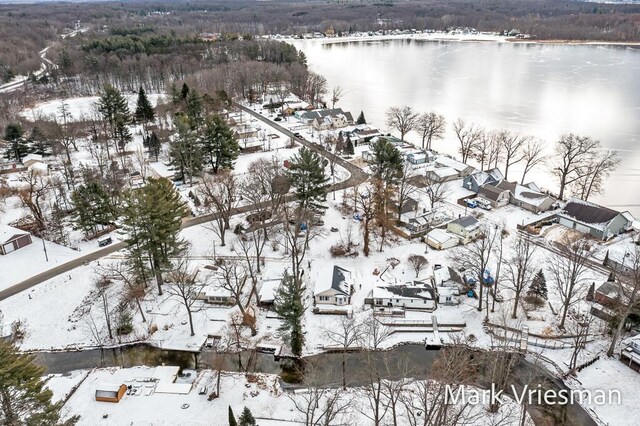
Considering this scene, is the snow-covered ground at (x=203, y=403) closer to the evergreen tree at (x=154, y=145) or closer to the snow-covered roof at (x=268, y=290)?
the snow-covered roof at (x=268, y=290)

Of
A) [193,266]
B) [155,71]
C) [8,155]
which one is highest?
[155,71]

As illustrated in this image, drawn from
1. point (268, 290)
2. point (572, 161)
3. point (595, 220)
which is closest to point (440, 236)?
point (595, 220)

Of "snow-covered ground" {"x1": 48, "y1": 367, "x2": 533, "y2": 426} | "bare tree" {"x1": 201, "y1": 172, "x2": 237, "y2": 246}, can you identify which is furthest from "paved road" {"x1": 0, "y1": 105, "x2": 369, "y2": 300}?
"snow-covered ground" {"x1": 48, "y1": 367, "x2": 533, "y2": 426}

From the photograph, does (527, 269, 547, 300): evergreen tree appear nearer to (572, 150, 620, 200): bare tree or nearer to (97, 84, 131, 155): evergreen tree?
(572, 150, 620, 200): bare tree

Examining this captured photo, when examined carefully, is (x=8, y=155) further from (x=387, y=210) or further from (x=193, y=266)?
(x=387, y=210)

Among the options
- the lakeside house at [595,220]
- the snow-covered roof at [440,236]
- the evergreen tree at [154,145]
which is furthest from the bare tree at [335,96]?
the lakeside house at [595,220]

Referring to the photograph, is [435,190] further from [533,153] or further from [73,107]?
[73,107]

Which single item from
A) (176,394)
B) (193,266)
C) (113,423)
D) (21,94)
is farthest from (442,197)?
(21,94)
